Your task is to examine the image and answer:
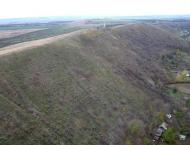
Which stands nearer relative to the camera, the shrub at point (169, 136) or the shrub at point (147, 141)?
the shrub at point (147, 141)

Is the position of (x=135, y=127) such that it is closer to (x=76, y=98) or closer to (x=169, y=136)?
(x=169, y=136)

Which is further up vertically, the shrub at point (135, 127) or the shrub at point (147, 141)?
the shrub at point (135, 127)

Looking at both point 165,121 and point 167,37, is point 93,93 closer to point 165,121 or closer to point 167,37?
point 165,121

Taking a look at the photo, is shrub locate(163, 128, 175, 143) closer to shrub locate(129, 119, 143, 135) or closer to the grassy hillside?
the grassy hillside

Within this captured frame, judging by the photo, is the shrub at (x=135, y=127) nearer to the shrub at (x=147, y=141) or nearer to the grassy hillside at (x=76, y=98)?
the grassy hillside at (x=76, y=98)

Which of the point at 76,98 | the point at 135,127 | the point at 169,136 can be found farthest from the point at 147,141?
the point at 76,98

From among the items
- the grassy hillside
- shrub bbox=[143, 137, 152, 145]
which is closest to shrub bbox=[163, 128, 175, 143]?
shrub bbox=[143, 137, 152, 145]

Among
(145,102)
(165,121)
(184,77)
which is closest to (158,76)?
(184,77)

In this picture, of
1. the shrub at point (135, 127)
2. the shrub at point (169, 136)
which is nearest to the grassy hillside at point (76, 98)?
the shrub at point (135, 127)

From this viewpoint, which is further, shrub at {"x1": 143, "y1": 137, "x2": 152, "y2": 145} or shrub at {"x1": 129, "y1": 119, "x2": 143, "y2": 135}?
shrub at {"x1": 129, "y1": 119, "x2": 143, "y2": 135}
